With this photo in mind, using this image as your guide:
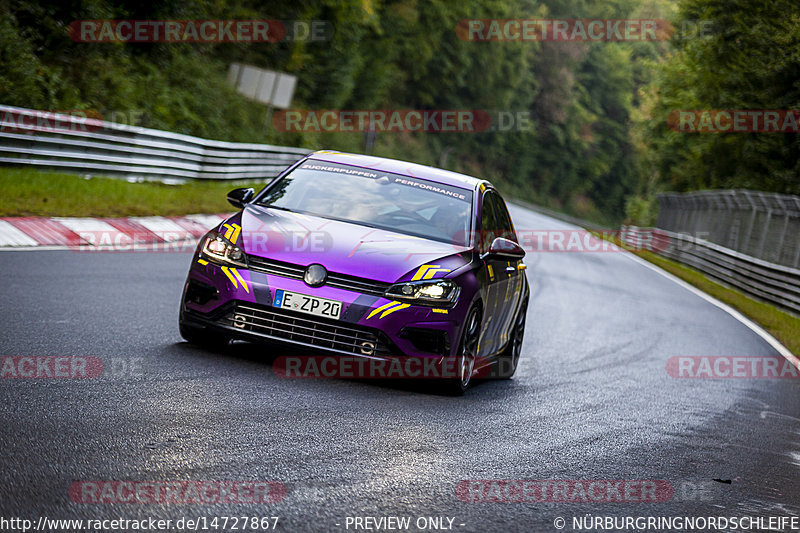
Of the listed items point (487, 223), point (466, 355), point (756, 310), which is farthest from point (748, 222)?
point (466, 355)

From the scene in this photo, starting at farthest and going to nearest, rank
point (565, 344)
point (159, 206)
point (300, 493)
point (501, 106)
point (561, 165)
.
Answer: point (561, 165), point (501, 106), point (159, 206), point (565, 344), point (300, 493)

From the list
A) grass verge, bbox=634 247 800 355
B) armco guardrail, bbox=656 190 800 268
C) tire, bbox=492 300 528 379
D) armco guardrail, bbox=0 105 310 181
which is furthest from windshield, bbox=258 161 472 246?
armco guardrail, bbox=656 190 800 268

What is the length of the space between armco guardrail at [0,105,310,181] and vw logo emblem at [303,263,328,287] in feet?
35.2

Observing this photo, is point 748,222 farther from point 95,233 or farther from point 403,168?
point 403,168

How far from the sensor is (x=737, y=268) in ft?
85.6

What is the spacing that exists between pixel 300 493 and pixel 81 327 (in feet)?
12.9

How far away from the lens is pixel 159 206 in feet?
60.9

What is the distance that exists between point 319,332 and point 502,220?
9.35 feet

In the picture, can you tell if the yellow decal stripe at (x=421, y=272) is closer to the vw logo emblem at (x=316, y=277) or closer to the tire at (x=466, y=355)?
the tire at (x=466, y=355)

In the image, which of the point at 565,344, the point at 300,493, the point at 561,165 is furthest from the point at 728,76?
the point at 561,165

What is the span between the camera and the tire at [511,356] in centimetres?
903

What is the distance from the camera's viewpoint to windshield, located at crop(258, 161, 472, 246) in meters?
7.87

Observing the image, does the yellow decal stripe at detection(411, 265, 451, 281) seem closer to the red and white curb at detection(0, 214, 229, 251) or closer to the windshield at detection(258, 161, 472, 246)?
the windshield at detection(258, 161, 472, 246)

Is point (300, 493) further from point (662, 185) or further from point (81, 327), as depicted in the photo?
point (662, 185)
